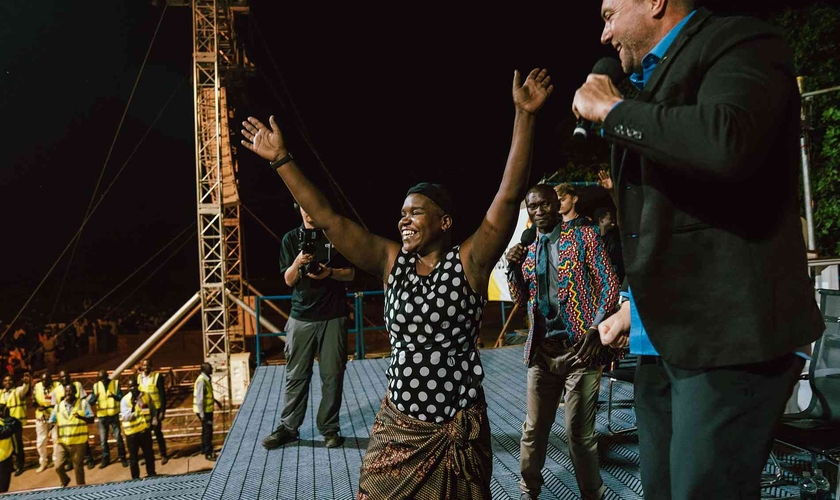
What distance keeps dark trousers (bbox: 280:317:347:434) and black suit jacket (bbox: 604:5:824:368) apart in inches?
143

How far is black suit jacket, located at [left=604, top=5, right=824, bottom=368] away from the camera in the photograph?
1.06 m

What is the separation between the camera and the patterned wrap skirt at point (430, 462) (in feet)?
6.45

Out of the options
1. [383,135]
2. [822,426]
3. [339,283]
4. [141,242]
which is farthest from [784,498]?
[141,242]

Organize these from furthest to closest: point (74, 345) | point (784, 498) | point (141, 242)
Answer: point (141, 242) → point (74, 345) → point (784, 498)

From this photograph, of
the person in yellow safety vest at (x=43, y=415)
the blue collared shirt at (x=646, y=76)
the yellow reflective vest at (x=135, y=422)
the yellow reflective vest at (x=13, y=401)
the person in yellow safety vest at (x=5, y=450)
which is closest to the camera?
the blue collared shirt at (x=646, y=76)

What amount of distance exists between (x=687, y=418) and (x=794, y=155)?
2.11ft

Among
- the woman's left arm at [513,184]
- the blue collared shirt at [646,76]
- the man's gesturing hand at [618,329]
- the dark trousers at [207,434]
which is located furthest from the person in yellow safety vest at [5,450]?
the blue collared shirt at [646,76]

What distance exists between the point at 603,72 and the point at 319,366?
11.8 feet

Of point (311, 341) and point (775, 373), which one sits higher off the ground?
point (775, 373)

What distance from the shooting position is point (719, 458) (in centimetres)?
114

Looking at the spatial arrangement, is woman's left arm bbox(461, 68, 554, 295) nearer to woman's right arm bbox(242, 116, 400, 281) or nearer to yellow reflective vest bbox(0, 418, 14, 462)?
woman's right arm bbox(242, 116, 400, 281)

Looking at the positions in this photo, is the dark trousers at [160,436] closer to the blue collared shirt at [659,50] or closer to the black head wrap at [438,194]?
the black head wrap at [438,194]

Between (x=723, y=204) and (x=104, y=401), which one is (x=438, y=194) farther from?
(x=104, y=401)

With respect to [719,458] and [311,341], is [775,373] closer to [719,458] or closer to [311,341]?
[719,458]
